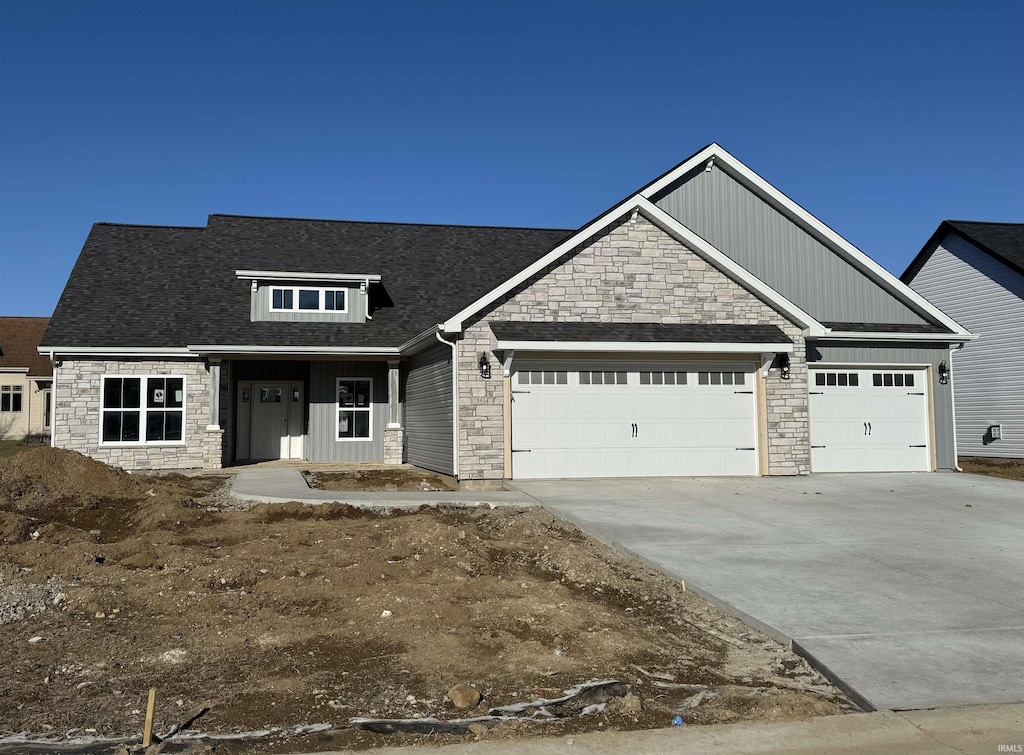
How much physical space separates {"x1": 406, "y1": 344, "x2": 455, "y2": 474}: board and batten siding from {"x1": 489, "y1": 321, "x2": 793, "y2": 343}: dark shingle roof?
1579 mm

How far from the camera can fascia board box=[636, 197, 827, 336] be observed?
590 inches

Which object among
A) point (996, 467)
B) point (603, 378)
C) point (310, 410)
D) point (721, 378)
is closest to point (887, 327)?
point (721, 378)

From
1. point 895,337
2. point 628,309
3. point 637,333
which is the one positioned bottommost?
point 637,333

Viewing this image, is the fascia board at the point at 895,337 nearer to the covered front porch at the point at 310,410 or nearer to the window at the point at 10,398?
the covered front porch at the point at 310,410

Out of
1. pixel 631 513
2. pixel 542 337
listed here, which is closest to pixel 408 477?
pixel 542 337

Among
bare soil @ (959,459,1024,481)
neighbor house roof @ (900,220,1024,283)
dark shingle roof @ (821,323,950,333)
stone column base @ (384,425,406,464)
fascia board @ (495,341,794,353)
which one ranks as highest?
neighbor house roof @ (900,220,1024,283)

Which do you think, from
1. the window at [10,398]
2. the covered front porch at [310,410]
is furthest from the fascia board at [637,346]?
the window at [10,398]

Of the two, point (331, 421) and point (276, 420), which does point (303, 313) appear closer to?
point (331, 421)

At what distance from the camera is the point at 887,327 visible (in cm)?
1734

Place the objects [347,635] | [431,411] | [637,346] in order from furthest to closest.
Result: [431,411] < [637,346] < [347,635]

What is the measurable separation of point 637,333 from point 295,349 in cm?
789

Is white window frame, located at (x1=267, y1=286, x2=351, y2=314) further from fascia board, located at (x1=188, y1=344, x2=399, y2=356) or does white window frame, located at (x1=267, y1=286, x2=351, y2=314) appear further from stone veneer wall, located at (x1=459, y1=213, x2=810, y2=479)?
stone veneer wall, located at (x1=459, y1=213, x2=810, y2=479)

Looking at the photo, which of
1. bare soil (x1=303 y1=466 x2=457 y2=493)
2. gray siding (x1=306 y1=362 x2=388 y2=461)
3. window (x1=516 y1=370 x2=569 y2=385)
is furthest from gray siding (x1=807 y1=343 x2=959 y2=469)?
gray siding (x1=306 y1=362 x2=388 y2=461)

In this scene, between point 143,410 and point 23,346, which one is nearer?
point 143,410
